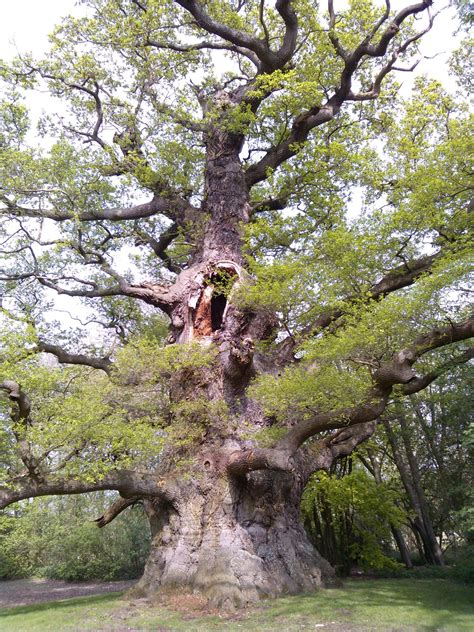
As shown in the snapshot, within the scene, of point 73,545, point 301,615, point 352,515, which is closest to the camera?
point 301,615

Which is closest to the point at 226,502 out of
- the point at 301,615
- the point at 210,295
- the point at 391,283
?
the point at 301,615

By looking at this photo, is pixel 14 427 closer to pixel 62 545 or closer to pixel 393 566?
pixel 393 566

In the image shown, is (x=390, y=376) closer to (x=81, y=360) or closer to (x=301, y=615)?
(x=301, y=615)

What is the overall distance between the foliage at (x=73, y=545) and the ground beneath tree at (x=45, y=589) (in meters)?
0.48

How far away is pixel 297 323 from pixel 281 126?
22.5 ft

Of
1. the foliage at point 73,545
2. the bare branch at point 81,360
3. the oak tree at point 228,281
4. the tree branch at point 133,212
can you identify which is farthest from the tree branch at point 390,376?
the foliage at point 73,545

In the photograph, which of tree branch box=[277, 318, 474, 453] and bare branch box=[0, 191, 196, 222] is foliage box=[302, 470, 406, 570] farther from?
bare branch box=[0, 191, 196, 222]

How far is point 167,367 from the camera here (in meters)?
8.98

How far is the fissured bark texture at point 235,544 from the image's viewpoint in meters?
7.99

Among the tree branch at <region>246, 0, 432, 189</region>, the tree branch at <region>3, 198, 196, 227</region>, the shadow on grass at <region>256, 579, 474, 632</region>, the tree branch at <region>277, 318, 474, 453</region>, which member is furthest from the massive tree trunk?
the tree branch at <region>246, 0, 432, 189</region>

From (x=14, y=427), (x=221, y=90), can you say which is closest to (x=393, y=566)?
(x=14, y=427)

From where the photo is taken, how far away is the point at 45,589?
13773mm

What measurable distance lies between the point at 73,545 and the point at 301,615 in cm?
1156

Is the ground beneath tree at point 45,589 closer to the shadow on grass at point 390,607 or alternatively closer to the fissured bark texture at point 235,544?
the fissured bark texture at point 235,544
